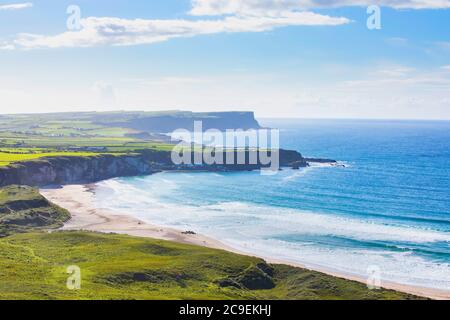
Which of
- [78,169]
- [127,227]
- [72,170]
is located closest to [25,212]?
[127,227]

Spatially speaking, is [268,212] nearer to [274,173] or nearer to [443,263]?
[443,263]

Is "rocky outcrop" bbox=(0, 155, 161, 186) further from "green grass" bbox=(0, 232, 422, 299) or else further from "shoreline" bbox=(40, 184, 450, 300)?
"green grass" bbox=(0, 232, 422, 299)

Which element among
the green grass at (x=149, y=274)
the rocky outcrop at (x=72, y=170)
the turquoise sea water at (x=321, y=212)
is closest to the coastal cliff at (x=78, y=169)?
the rocky outcrop at (x=72, y=170)

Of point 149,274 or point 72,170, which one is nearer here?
point 149,274

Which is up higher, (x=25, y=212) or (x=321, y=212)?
(x=25, y=212)

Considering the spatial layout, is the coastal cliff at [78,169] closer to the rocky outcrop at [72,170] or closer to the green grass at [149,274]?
the rocky outcrop at [72,170]

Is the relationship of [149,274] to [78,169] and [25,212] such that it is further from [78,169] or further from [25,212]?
[78,169]
